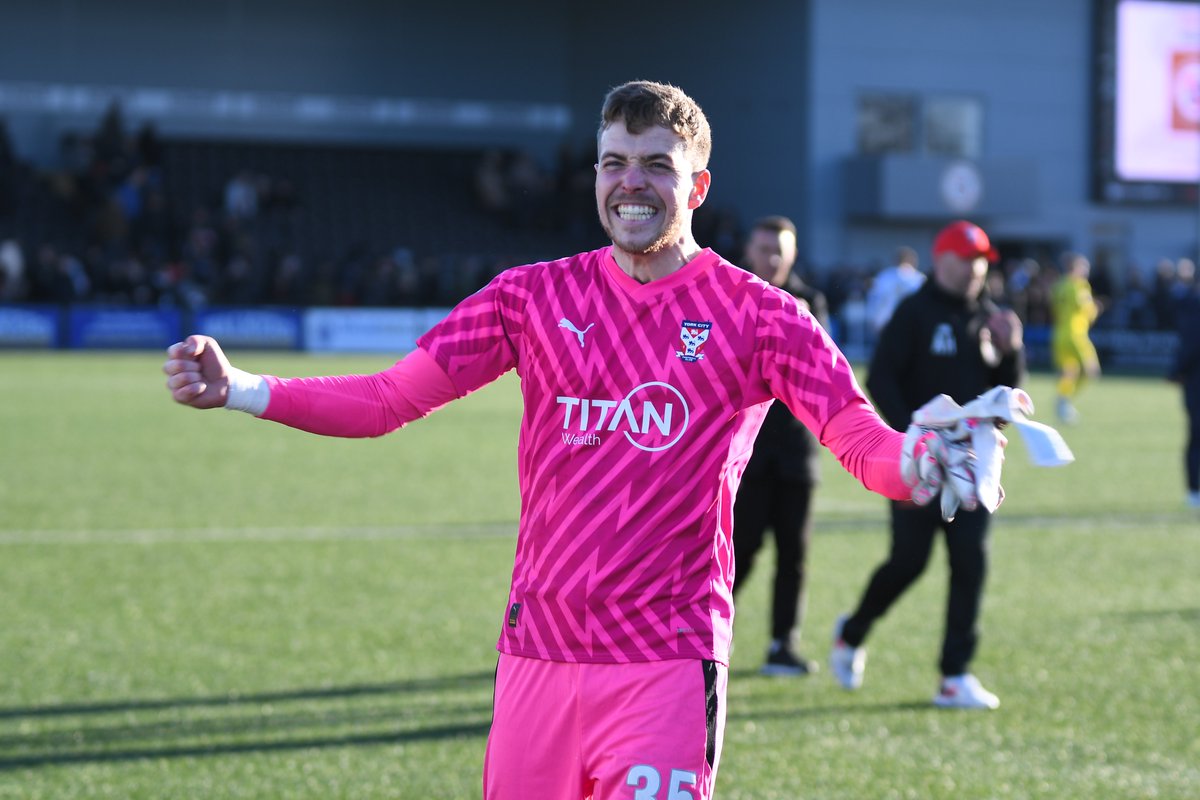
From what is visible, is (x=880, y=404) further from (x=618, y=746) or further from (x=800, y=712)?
(x=618, y=746)

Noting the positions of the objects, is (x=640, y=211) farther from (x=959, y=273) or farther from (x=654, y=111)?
(x=959, y=273)

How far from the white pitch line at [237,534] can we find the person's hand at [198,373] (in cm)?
930

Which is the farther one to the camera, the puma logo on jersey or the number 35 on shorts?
the puma logo on jersey

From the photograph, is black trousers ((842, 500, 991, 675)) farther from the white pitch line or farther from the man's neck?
the white pitch line

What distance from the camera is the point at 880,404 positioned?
7.89 meters

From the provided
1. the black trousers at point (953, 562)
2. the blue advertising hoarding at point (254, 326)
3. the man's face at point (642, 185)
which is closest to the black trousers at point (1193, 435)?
the black trousers at point (953, 562)

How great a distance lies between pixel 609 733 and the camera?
383cm

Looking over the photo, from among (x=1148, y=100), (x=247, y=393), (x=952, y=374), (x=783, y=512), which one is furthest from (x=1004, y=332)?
(x=1148, y=100)

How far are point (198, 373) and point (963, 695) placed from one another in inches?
205

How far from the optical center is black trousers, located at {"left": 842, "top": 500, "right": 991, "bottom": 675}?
7855mm

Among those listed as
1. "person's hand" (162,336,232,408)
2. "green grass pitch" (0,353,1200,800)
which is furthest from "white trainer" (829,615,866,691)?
"person's hand" (162,336,232,408)

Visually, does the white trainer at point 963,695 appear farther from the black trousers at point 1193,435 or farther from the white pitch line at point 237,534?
the black trousers at point 1193,435

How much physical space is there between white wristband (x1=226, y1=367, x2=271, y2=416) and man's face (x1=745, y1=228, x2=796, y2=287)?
4.78 metres

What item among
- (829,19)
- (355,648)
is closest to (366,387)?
(355,648)
